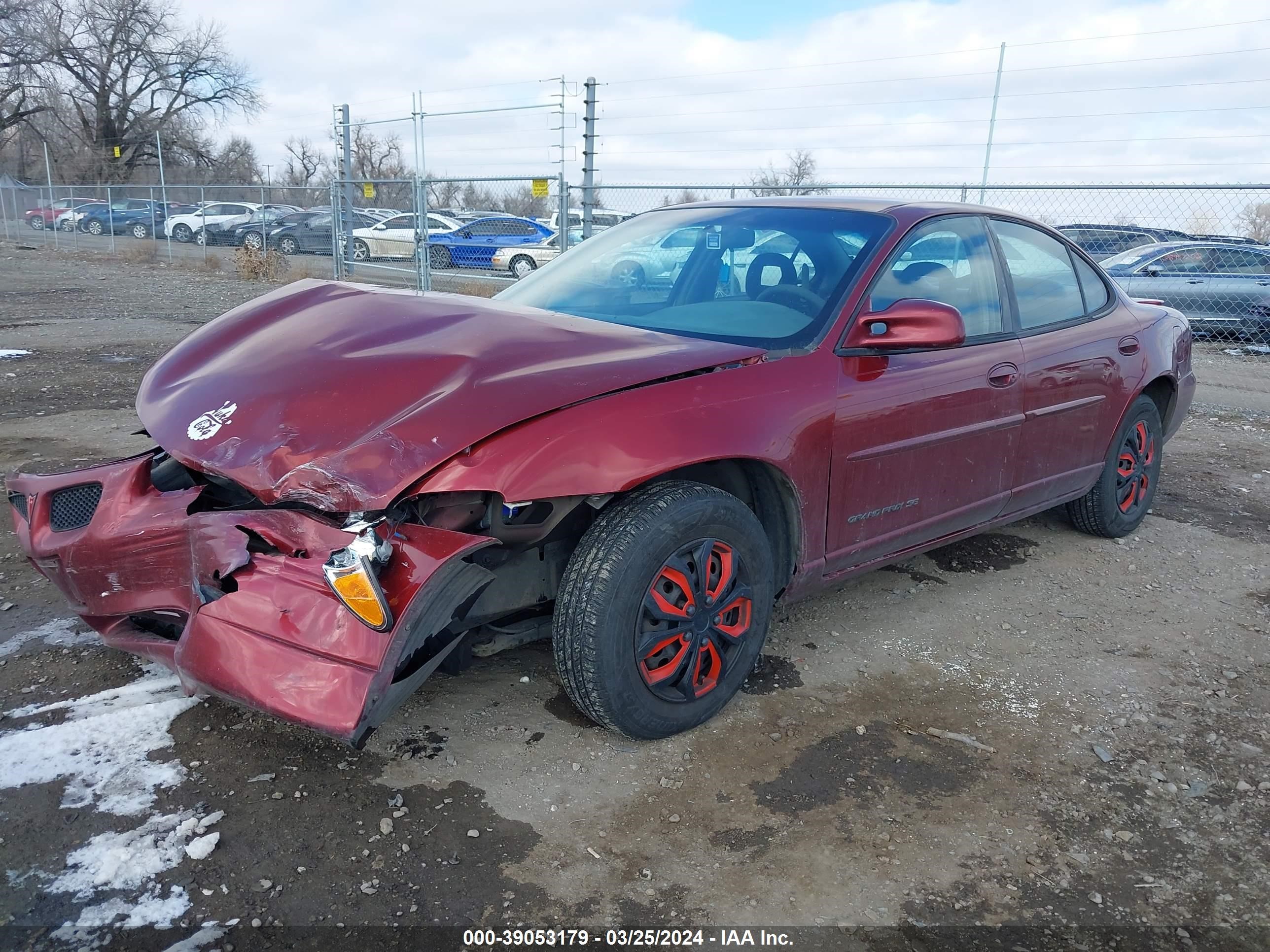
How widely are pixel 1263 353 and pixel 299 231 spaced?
1933 centimetres

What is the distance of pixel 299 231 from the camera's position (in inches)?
869

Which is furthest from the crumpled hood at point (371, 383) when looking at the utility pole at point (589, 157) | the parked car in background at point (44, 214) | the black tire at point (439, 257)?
the parked car in background at point (44, 214)

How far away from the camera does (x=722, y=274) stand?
3.44 m

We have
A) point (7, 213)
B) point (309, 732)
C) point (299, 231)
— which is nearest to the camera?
point (309, 732)

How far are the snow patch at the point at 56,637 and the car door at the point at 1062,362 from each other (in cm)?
342

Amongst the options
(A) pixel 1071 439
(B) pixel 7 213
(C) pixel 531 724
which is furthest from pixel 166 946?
(B) pixel 7 213

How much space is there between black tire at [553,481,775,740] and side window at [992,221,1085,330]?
177 centimetres

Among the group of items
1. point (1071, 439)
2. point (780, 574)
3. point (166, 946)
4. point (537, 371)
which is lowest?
point (166, 946)

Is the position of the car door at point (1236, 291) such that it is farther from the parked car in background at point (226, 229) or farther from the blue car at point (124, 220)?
the blue car at point (124, 220)

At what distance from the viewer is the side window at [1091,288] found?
163 inches

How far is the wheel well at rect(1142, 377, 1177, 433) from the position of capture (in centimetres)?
457

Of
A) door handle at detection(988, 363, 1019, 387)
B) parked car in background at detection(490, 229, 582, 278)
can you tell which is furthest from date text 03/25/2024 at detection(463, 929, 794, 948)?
parked car in background at detection(490, 229, 582, 278)

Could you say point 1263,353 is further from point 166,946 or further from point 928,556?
point 166,946

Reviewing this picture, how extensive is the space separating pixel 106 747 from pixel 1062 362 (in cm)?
360
